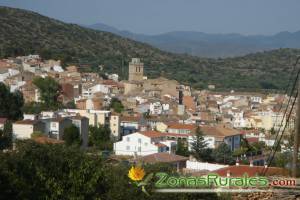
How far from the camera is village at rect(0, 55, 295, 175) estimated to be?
2800 centimetres

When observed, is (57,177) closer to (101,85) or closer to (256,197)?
(256,197)

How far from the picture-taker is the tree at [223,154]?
27523mm

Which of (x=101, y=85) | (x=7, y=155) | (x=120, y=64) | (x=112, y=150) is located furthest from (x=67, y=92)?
(x=7, y=155)

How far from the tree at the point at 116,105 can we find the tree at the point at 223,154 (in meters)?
11.8

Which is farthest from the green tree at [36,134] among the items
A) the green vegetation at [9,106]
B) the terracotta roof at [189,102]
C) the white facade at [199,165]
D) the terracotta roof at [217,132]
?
the terracotta roof at [189,102]

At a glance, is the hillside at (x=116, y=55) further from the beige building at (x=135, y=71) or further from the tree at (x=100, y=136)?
the tree at (x=100, y=136)

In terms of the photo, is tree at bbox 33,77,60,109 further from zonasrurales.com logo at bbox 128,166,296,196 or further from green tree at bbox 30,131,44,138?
zonasrurales.com logo at bbox 128,166,296,196

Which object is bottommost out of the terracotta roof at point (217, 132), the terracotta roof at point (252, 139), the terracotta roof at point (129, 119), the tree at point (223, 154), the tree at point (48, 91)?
the tree at point (223, 154)

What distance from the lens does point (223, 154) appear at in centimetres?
2836

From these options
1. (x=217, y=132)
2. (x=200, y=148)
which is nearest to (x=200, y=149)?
(x=200, y=148)

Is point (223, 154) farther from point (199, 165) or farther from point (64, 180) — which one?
point (64, 180)


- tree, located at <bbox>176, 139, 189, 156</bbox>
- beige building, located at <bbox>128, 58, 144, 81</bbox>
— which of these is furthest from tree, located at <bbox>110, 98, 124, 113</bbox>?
beige building, located at <bbox>128, 58, 144, 81</bbox>

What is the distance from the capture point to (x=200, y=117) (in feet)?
139

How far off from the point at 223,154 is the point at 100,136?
575 centimetres
